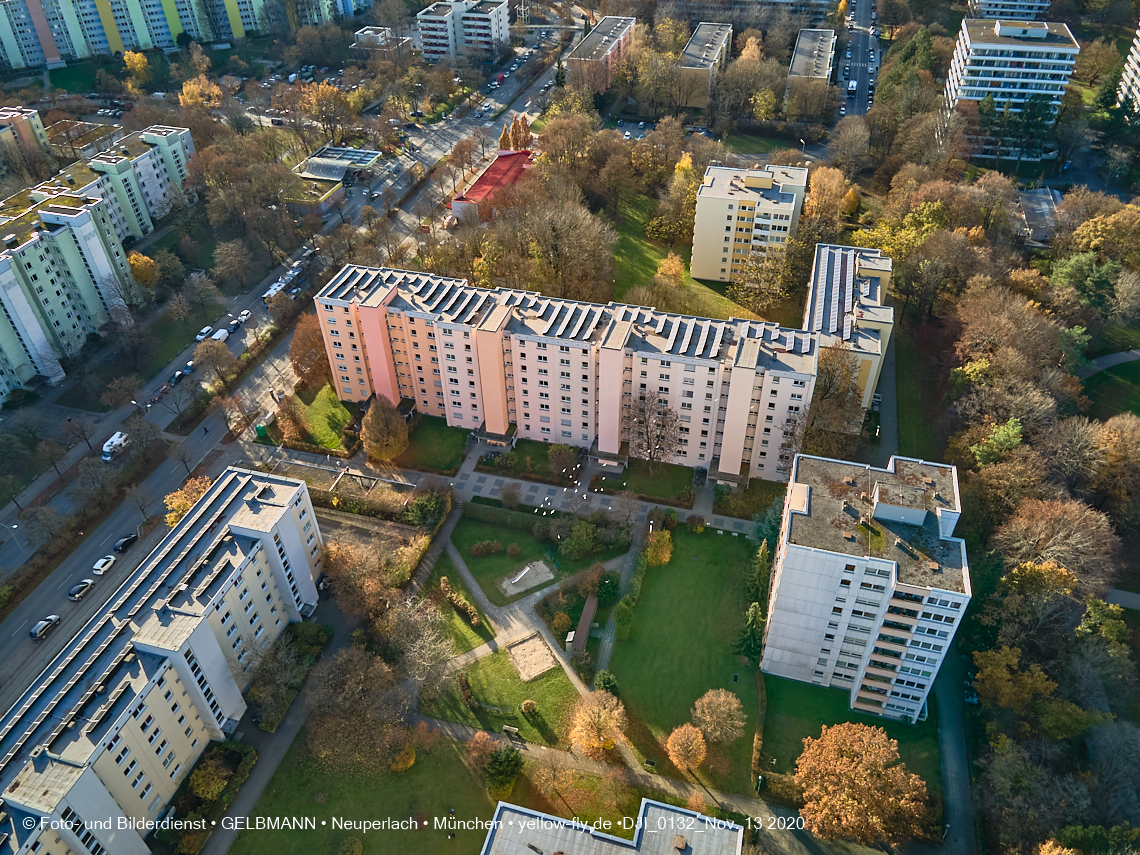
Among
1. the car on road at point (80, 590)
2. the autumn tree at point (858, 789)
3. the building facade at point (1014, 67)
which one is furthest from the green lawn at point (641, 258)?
the car on road at point (80, 590)

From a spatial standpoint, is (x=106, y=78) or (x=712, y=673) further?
(x=106, y=78)

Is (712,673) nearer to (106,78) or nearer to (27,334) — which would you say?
(27,334)

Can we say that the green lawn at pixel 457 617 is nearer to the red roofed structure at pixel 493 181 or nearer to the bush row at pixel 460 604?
the bush row at pixel 460 604

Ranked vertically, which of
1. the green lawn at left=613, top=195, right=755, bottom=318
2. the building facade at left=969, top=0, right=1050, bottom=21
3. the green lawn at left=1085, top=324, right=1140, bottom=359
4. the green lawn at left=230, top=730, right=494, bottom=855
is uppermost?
the building facade at left=969, top=0, right=1050, bottom=21

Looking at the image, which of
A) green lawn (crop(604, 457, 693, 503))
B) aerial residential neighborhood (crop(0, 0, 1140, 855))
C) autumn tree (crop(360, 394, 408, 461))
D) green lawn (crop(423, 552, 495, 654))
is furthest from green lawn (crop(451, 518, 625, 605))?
autumn tree (crop(360, 394, 408, 461))

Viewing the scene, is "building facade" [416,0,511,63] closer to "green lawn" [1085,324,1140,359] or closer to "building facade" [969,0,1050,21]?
"building facade" [969,0,1050,21]

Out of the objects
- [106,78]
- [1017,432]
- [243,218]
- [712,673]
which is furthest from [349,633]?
[106,78]
